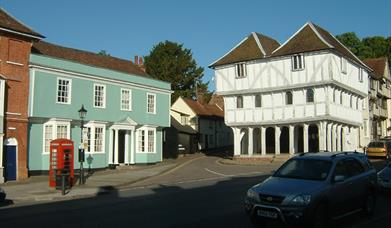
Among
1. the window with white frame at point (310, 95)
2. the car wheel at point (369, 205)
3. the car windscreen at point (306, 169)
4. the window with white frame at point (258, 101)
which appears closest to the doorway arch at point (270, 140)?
the window with white frame at point (258, 101)

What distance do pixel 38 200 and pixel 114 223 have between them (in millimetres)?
8564

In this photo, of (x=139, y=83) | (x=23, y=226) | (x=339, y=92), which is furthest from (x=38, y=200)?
(x=339, y=92)

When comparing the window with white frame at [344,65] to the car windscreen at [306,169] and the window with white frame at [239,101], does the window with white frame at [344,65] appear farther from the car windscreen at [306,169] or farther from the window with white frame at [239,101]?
the car windscreen at [306,169]

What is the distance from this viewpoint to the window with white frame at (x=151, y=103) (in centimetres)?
3978

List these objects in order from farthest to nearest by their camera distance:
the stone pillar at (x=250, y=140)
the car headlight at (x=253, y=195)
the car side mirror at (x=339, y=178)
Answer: the stone pillar at (x=250, y=140) < the car side mirror at (x=339, y=178) < the car headlight at (x=253, y=195)

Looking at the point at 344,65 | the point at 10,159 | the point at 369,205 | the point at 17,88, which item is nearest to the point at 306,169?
the point at 369,205

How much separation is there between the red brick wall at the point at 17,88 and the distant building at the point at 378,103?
1485 inches

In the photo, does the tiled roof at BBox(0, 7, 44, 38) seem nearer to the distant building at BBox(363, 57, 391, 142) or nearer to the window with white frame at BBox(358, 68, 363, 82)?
the window with white frame at BBox(358, 68, 363, 82)

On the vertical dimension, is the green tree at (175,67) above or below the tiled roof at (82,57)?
above

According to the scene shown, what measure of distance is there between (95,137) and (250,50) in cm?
1863

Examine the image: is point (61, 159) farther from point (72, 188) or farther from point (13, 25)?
point (13, 25)

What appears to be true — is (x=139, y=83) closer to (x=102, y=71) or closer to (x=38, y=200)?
(x=102, y=71)

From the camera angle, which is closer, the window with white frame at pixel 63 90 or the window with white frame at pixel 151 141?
the window with white frame at pixel 63 90

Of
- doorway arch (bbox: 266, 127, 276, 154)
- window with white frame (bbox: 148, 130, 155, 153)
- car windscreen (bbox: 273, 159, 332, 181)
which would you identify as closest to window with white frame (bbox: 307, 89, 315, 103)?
doorway arch (bbox: 266, 127, 276, 154)
